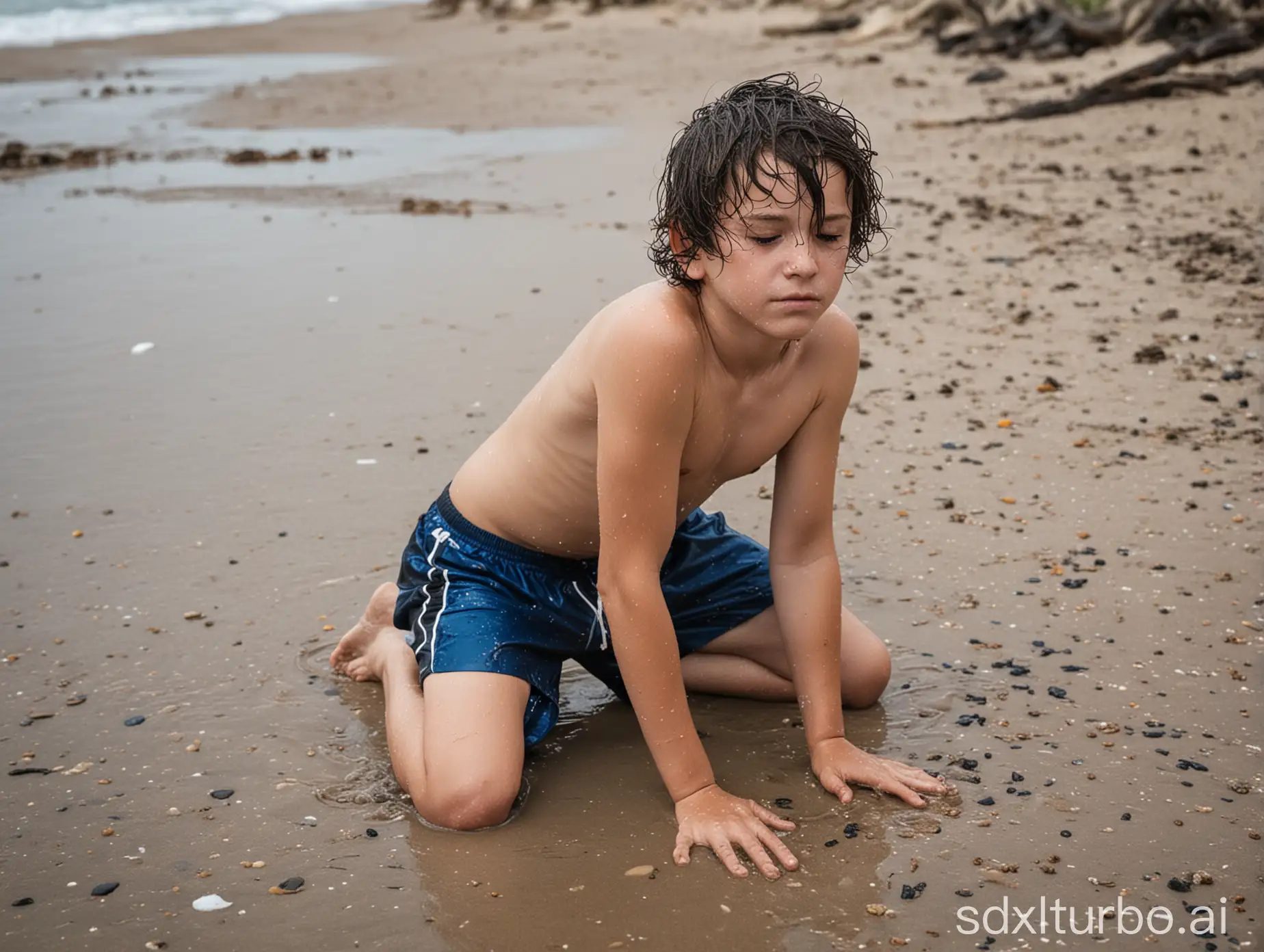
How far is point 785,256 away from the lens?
2451 millimetres

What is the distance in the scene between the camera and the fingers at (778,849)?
2469 millimetres

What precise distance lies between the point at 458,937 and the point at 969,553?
1.96 m

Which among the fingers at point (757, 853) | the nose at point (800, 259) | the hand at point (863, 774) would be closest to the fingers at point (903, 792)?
the hand at point (863, 774)

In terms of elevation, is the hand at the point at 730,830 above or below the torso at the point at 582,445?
below

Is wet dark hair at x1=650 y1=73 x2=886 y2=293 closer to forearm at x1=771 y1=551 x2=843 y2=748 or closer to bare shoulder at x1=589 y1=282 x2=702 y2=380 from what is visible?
bare shoulder at x1=589 y1=282 x2=702 y2=380

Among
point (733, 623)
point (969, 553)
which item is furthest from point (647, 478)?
point (969, 553)

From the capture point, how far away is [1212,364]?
484 centimetres

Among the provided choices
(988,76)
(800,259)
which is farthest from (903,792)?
(988,76)

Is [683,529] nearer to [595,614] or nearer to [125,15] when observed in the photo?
[595,614]

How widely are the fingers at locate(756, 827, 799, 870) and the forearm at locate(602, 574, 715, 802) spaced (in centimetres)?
17

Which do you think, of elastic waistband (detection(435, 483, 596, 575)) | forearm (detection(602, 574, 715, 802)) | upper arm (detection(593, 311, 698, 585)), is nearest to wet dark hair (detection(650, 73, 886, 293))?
upper arm (detection(593, 311, 698, 585))

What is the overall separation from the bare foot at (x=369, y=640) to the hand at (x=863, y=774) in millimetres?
1029

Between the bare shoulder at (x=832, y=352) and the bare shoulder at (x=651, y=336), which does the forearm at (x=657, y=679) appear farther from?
the bare shoulder at (x=832, y=352)

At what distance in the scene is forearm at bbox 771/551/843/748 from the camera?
2.85 metres
